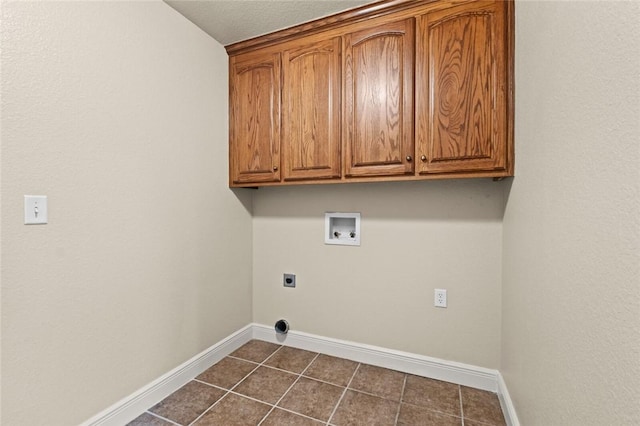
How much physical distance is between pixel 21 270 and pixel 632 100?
1.94 m

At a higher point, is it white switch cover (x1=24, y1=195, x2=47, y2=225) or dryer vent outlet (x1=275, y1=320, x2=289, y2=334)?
white switch cover (x1=24, y1=195, x2=47, y2=225)

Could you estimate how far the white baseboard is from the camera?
142 centimetres

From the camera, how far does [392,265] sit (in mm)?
1921

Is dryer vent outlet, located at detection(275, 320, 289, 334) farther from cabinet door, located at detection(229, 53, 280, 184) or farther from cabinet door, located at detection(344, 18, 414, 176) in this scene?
cabinet door, located at detection(344, 18, 414, 176)

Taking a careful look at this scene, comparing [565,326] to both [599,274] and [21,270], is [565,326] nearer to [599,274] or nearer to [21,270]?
[599,274]

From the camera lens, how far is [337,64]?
69.9 inches

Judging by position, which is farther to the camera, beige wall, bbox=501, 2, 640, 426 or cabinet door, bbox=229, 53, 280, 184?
cabinet door, bbox=229, 53, 280, 184

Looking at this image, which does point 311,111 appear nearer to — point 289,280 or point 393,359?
point 289,280

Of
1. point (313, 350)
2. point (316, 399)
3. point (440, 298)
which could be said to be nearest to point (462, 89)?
point (440, 298)

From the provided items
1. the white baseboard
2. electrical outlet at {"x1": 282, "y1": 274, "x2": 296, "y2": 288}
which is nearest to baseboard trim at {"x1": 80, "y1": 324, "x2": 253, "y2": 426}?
the white baseboard

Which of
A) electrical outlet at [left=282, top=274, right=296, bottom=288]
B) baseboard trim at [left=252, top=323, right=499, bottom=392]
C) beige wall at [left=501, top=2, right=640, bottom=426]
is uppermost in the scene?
beige wall at [left=501, top=2, right=640, bottom=426]

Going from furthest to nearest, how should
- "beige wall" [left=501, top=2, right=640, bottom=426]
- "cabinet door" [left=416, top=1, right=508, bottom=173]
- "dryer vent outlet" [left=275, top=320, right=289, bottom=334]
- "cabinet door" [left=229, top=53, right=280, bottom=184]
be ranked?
"dryer vent outlet" [left=275, top=320, right=289, bottom=334], "cabinet door" [left=229, top=53, right=280, bottom=184], "cabinet door" [left=416, top=1, right=508, bottom=173], "beige wall" [left=501, top=2, right=640, bottom=426]

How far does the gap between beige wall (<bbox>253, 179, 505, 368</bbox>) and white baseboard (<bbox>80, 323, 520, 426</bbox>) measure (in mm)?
55

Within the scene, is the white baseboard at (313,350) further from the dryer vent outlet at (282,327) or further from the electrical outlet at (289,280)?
the electrical outlet at (289,280)
